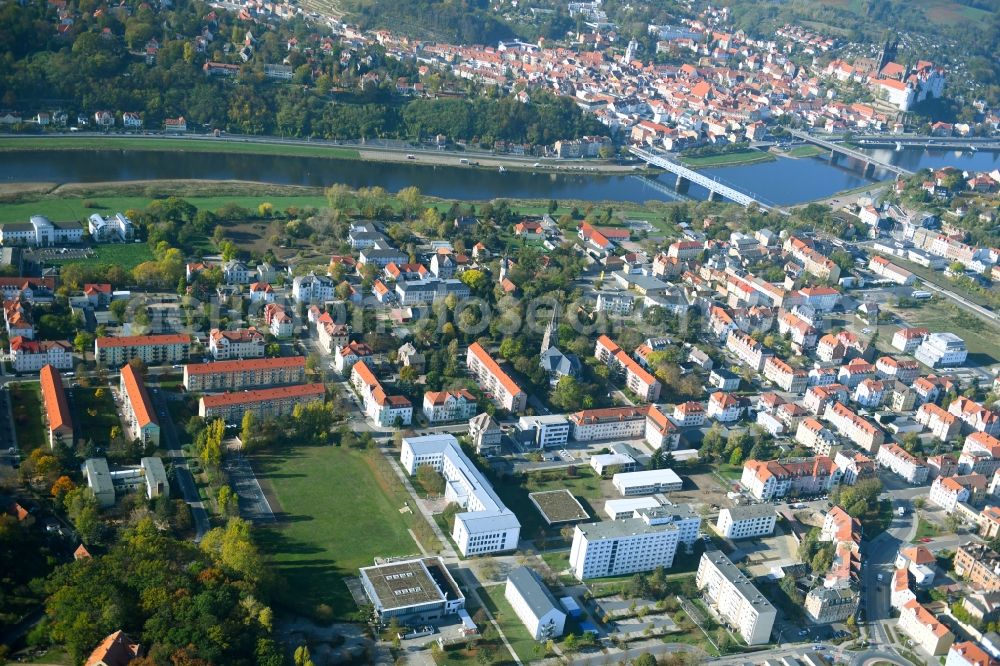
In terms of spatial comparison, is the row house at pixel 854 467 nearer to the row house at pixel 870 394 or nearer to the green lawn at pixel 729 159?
the row house at pixel 870 394

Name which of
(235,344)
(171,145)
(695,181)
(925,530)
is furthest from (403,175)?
(925,530)

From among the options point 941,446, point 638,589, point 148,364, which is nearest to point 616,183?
point 941,446

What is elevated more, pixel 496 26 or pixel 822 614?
pixel 496 26

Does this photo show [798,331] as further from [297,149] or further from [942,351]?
[297,149]

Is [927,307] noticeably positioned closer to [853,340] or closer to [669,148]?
[853,340]

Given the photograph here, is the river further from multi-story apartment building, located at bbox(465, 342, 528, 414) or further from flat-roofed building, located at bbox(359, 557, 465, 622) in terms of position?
flat-roofed building, located at bbox(359, 557, 465, 622)

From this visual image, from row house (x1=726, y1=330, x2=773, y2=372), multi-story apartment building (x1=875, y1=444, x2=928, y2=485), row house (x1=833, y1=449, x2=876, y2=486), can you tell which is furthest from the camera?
row house (x1=726, y1=330, x2=773, y2=372)

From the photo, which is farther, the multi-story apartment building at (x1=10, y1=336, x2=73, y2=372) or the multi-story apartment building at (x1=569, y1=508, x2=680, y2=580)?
the multi-story apartment building at (x1=10, y1=336, x2=73, y2=372)

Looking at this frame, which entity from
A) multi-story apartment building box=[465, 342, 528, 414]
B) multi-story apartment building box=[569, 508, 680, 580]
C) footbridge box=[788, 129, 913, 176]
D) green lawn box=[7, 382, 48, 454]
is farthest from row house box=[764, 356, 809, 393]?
footbridge box=[788, 129, 913, 176]
